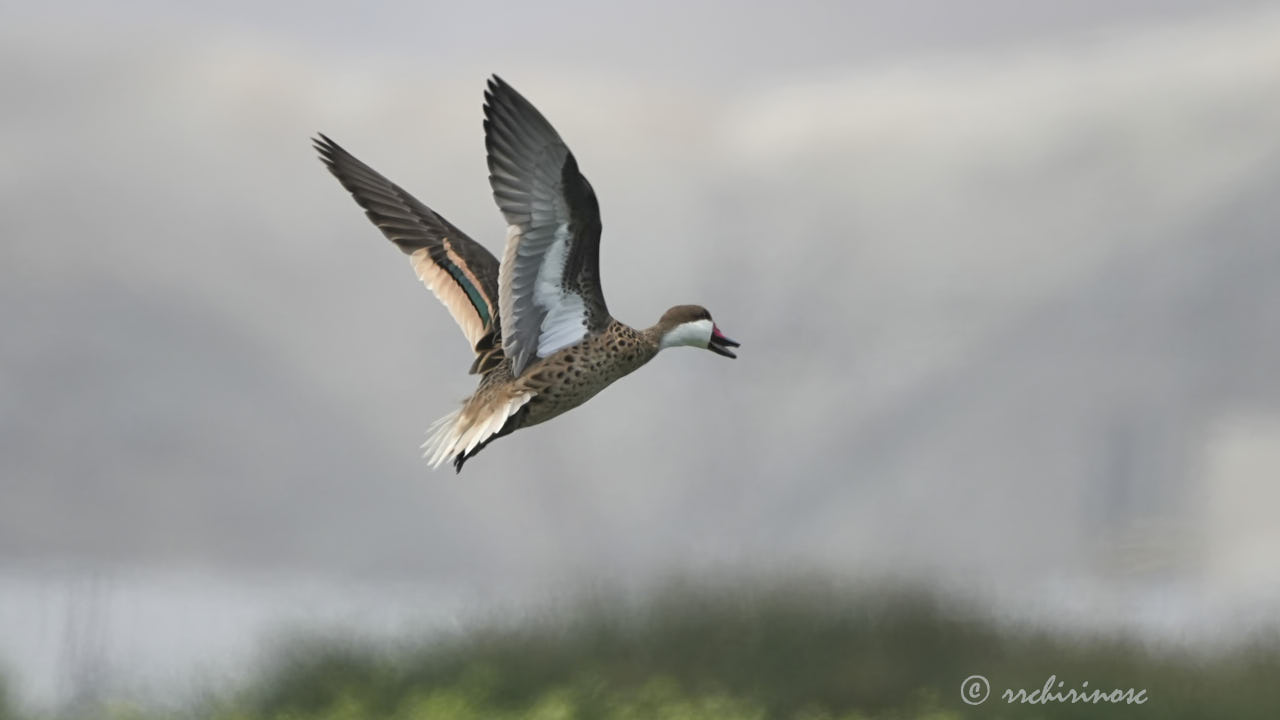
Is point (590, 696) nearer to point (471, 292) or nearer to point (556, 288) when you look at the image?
point (471, 292)

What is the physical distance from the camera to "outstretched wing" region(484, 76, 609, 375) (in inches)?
184

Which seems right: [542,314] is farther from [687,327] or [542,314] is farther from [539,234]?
[687,327]

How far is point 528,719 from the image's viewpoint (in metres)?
9.15

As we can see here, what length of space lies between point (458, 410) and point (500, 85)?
1.42 meters

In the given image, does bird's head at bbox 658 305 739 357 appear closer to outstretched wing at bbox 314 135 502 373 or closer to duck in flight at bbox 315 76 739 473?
duck in flight at bbox 315 76 739 473

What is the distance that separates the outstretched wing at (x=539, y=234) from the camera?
15.4ft

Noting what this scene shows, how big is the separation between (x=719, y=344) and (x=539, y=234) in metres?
1.19

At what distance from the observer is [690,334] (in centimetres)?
564

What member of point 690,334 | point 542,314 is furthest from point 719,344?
point 542,314

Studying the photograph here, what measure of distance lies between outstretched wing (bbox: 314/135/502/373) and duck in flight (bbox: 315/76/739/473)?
0.27 metres

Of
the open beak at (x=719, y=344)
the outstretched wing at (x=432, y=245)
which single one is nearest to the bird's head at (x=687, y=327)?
the open beak at (x=719, y=344)

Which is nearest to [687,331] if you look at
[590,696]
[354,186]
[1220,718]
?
[354,186]

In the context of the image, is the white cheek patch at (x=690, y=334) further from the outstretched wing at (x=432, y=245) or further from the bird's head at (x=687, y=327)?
the outstretched wing at (x=432, y=245)

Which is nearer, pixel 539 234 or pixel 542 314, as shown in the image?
pixel 539 234
